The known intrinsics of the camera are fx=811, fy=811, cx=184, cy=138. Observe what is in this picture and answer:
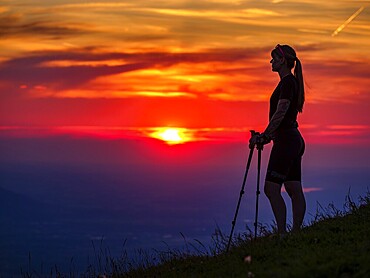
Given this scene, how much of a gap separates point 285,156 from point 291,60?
160 cm

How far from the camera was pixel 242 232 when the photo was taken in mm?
14695

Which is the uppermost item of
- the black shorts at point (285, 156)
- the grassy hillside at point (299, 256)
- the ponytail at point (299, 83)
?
the ponytail at point (299, 83)

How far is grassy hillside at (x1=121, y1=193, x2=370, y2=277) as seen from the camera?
10.5 m

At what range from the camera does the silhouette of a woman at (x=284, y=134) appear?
13281 mm

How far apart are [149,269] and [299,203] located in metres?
2.86

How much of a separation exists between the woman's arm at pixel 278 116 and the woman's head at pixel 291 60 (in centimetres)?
40

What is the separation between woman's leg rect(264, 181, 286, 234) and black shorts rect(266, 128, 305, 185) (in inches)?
3.4

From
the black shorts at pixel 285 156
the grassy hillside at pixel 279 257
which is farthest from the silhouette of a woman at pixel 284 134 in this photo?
the grassy hillside at pixel 279 257

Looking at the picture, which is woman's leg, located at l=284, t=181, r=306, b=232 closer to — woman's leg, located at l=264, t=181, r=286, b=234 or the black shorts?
the black shorts

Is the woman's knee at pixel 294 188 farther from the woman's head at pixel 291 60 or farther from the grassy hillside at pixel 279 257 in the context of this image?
the woman's head at pixel 291 60

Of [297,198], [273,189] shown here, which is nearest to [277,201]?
[273,189]

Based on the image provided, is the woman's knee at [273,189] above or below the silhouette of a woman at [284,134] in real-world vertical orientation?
below

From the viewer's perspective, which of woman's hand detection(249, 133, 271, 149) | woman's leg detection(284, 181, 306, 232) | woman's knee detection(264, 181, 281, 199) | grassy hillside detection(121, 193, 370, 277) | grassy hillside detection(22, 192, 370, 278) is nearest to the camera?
grassy hillside detection(121, 193, 370, 277)

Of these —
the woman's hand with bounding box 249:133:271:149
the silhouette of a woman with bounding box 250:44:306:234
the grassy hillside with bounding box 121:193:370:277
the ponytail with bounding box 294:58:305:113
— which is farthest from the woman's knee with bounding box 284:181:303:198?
the ponytail with bounding box 294:58:305:113
